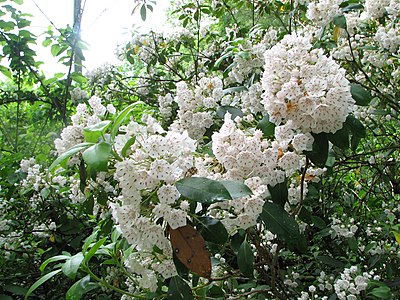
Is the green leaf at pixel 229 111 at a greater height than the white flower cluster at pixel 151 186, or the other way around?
the green leaf at pixel 229 111

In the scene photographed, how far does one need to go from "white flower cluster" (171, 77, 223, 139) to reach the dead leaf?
0.81 m

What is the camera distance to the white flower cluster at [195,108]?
1999mm

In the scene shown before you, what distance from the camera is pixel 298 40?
1.37m

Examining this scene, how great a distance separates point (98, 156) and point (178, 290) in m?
0.56

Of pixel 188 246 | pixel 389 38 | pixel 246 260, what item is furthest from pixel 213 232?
pixel 389 38

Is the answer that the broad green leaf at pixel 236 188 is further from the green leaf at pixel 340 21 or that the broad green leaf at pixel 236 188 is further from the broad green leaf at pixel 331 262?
the broad green leaf at pixel 331 262

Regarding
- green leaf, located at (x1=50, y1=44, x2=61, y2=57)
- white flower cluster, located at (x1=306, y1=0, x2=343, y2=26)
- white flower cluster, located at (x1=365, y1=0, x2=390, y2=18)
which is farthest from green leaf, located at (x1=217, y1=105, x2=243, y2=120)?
green leaf, located at (x1=50, y1=44, x2=61, y2=57)

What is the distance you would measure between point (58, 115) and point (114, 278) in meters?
1.47

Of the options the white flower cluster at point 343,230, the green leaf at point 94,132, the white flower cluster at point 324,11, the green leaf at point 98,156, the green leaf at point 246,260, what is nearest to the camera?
the green leaf at point 98,156

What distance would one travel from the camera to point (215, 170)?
1.38m

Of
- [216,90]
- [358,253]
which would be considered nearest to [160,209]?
[216,90]

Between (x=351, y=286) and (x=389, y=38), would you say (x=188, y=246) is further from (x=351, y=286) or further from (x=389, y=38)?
(x=389, y=38)

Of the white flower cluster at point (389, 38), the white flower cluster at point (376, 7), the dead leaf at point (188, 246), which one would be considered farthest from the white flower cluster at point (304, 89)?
the white flower cluster at point (376, 7)

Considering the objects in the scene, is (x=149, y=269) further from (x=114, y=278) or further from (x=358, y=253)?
(x=358, y=253)
